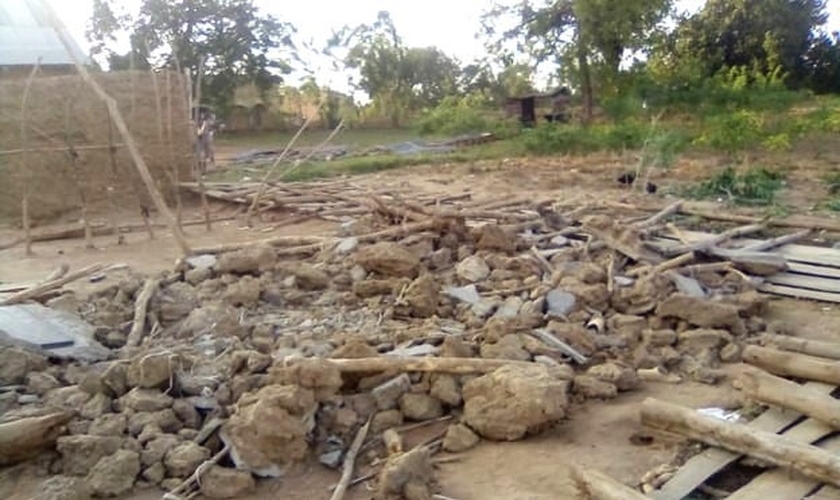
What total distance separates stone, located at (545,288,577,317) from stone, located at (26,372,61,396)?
3.04 meters

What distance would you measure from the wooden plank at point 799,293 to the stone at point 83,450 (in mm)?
4812

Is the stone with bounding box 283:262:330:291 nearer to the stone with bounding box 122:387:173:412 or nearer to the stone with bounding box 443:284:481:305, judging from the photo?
the stone with bounding box 443:284:481:305

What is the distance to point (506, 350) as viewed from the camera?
4570mm

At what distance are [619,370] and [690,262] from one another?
2291 millimetres

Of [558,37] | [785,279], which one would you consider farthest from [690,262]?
[558,37]

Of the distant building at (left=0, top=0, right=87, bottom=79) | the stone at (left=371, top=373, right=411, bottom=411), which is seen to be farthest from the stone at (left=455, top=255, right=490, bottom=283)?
the distant building at (left=0, top=0, right=87, bottom=79)

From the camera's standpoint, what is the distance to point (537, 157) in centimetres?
1605

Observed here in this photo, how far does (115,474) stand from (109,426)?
0.32m

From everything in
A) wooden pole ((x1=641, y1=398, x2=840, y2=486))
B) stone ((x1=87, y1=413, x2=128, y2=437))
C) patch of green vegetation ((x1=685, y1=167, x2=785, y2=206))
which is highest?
patch of green vegetation ((x1=685, y1=167, x2=785, y2=206))

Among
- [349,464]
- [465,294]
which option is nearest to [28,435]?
[349,464]

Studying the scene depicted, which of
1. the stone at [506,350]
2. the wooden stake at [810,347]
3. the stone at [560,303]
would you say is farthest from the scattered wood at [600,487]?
the stone at [560,303]

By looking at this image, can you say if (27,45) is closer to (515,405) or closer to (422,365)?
(422,365)

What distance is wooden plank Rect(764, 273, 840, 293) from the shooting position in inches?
238

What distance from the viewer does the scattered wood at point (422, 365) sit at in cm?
425
